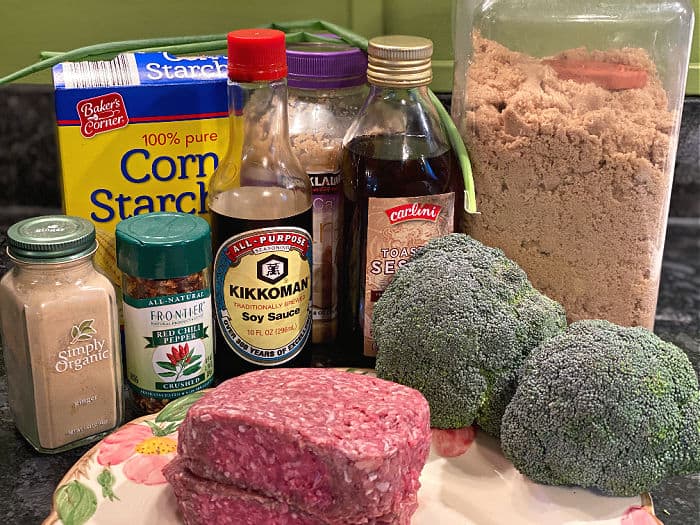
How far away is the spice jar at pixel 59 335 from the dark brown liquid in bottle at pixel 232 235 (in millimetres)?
144

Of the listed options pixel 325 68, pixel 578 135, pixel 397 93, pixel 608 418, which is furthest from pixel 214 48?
pixel 608 418

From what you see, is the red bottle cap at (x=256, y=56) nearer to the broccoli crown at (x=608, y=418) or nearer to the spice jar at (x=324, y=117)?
the spice jar at (x=324, y=117)

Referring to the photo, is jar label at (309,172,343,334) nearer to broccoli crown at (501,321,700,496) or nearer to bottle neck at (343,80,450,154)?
bottle neck at (343,80,450,154)

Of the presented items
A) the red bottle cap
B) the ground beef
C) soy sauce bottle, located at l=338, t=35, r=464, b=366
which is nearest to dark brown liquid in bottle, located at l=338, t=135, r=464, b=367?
soy sauce bottle, located at l=338, t=35, r=464, b=366

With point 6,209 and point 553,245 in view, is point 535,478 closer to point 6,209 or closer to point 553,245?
point 553,245

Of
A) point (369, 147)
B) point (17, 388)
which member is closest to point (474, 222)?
point (369, 147)

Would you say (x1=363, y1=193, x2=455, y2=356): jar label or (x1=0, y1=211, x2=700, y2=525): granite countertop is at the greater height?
(x1=363, y1=193, x2=455, y2=356): jar label

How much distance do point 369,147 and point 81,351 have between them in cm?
43

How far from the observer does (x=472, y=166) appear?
1.15 meters

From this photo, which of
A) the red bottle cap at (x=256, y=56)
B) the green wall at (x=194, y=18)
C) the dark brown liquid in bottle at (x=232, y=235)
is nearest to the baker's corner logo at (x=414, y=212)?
the dark brown liquid in bottle at (x=232, y=235)

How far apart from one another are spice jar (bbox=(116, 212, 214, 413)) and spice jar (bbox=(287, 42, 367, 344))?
19cm

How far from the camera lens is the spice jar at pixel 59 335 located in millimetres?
961

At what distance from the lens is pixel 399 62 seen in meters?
1.06

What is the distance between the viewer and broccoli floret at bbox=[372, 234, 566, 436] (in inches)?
41.1
